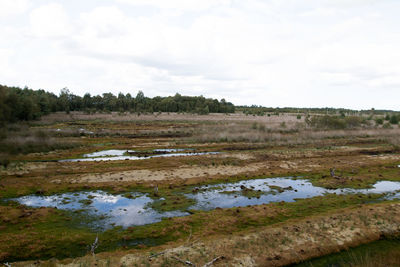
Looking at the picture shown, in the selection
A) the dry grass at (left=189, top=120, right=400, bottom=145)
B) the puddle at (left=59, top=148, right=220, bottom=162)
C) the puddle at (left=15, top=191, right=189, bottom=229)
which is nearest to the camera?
the puddle at (left=15, top=191, right=189, bottom=229)

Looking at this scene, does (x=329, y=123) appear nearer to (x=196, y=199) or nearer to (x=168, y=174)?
(x=168, y=174)

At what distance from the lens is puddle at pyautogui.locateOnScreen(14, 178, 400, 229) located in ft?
49.9

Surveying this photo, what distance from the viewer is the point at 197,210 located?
16.0 meters

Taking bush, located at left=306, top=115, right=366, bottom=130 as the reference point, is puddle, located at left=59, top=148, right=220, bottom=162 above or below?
below

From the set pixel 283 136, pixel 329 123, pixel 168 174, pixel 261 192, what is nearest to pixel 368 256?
pixel 261 192

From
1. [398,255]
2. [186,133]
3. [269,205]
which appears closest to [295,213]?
[269,205]

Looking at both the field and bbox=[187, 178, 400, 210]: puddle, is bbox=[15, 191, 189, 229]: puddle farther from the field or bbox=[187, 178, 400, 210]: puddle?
bbox=[187, 178, 400, 210]: puddle

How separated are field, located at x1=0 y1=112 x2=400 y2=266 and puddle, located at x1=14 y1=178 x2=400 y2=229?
8 cm

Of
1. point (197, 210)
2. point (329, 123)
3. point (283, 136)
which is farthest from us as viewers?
point (329, 123)

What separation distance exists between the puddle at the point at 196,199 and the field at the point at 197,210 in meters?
0.08

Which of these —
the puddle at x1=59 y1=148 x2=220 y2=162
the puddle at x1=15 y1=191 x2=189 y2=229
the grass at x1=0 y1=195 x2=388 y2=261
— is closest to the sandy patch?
the puddle at x1=15 y1=191 x2=189 y2=229

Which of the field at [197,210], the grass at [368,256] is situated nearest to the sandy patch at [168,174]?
the field at [197,210]

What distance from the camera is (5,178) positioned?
2142 centimetres

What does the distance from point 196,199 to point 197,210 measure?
2.10 metres
